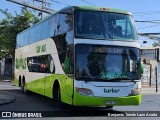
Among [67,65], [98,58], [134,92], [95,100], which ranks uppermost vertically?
[98,58]

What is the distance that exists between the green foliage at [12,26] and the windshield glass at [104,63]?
1489 inches

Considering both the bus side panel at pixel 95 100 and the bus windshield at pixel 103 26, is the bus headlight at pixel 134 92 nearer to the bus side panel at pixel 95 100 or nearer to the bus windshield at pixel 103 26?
the bus side panel at pixel 95 100

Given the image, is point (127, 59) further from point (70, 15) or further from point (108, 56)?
point (70, 15)

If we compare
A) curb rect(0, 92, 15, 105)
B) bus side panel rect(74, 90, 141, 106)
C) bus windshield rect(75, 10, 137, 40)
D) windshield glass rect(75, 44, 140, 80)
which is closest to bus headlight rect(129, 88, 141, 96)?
bus side panel rect(74, 90, 141, 106)

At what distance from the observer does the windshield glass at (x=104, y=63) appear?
46.0 feet

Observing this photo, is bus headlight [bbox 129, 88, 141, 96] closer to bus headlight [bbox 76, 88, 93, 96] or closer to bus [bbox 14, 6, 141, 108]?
bus [bbox 14, 6, 141, 108]

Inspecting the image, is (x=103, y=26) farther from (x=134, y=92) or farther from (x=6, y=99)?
(x=6, y=99)

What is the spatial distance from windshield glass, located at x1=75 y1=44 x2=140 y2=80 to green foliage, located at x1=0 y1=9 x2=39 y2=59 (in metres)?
37.8

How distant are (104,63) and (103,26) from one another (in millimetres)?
1392

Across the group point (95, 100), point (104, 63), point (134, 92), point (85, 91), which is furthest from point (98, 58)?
point (134, 92)

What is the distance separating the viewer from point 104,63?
14.2 metres

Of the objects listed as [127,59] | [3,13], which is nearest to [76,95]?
[127,59]

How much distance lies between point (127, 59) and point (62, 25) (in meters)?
3.08

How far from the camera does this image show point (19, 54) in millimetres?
26125
